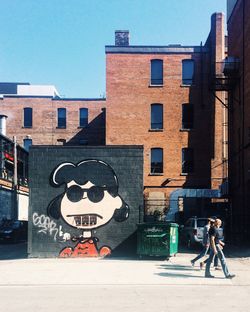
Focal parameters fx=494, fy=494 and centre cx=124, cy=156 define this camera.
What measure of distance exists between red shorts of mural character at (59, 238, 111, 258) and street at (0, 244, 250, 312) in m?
1.33

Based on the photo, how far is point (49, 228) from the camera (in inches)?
747

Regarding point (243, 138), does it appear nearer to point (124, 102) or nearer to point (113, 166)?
point (113, 166)

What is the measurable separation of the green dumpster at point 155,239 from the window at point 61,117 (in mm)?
37315

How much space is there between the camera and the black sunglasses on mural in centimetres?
1914

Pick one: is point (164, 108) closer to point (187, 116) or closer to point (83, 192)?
point (187, 116)

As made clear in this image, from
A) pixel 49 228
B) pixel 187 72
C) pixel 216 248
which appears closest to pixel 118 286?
pixel 216 248

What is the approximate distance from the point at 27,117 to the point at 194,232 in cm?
3543

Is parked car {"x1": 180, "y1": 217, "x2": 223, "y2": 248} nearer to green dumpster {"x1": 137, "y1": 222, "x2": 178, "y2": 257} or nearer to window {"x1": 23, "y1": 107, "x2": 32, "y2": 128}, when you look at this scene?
green dumpster {"x1": 137, "y1": 222, "x2": 178, "y2": 257}

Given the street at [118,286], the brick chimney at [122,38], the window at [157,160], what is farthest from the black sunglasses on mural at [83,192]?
the brick chimney at [122,38]

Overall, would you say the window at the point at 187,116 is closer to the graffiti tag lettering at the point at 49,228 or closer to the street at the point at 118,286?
the graffiti tag lettering at the point at 49,228

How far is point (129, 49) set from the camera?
128 ft

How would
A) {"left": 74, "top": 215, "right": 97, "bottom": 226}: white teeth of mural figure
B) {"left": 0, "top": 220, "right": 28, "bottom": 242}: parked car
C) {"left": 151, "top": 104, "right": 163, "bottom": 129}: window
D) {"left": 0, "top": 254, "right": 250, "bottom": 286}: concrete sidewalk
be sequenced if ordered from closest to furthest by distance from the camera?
1. {"left": 0, "top": 254, "right": 250, "bottom": 286}: concrete sidewalk
2. {"left": 74, "top": 215, "right": 97, "bottom": 226}: white teeth of mural figure
3. {"left": 0, "top": 220, "right": 28, "bottom": 242}: parked car
4. {"left": 151, "top": 104, "right": 163, "bottom": 129}: window

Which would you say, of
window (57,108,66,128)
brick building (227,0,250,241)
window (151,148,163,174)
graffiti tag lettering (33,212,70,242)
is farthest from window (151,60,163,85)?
graffiti tag lettering (33,212,70,242)

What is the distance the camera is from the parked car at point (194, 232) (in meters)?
Answer: 22.1
